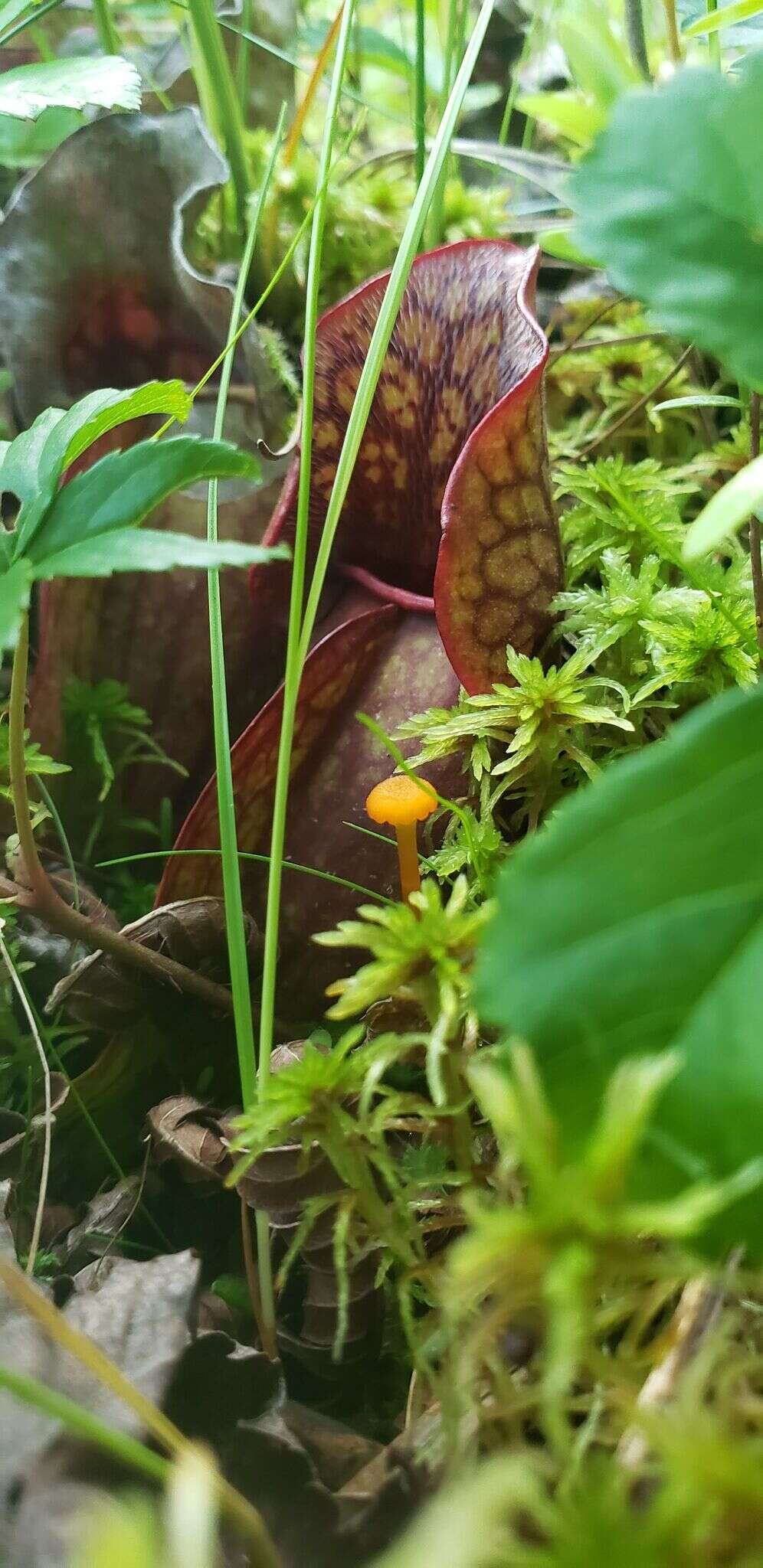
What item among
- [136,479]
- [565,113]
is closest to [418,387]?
[565,113]

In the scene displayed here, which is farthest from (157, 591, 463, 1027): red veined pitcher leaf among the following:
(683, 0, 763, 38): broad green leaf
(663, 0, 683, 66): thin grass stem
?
(663, 0, 683, 66): thin grass stem

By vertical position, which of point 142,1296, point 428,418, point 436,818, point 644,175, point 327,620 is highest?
point 644,175

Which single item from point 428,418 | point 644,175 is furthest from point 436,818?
point 644,175

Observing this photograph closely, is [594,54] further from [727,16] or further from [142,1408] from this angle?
[142,1408]

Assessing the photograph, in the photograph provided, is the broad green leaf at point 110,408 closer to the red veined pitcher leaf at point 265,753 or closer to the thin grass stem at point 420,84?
the red veined pitcher leaf at point 265,753

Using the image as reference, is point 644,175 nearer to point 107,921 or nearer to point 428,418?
point 428,418

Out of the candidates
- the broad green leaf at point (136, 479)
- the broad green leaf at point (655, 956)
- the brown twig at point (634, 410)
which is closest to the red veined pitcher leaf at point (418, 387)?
the brown twig at point (634, 410)

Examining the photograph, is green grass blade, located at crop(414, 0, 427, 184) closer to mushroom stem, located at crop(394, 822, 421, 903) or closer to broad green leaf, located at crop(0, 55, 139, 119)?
broad green leaf, located at crop(0, 55, 139, 119)
